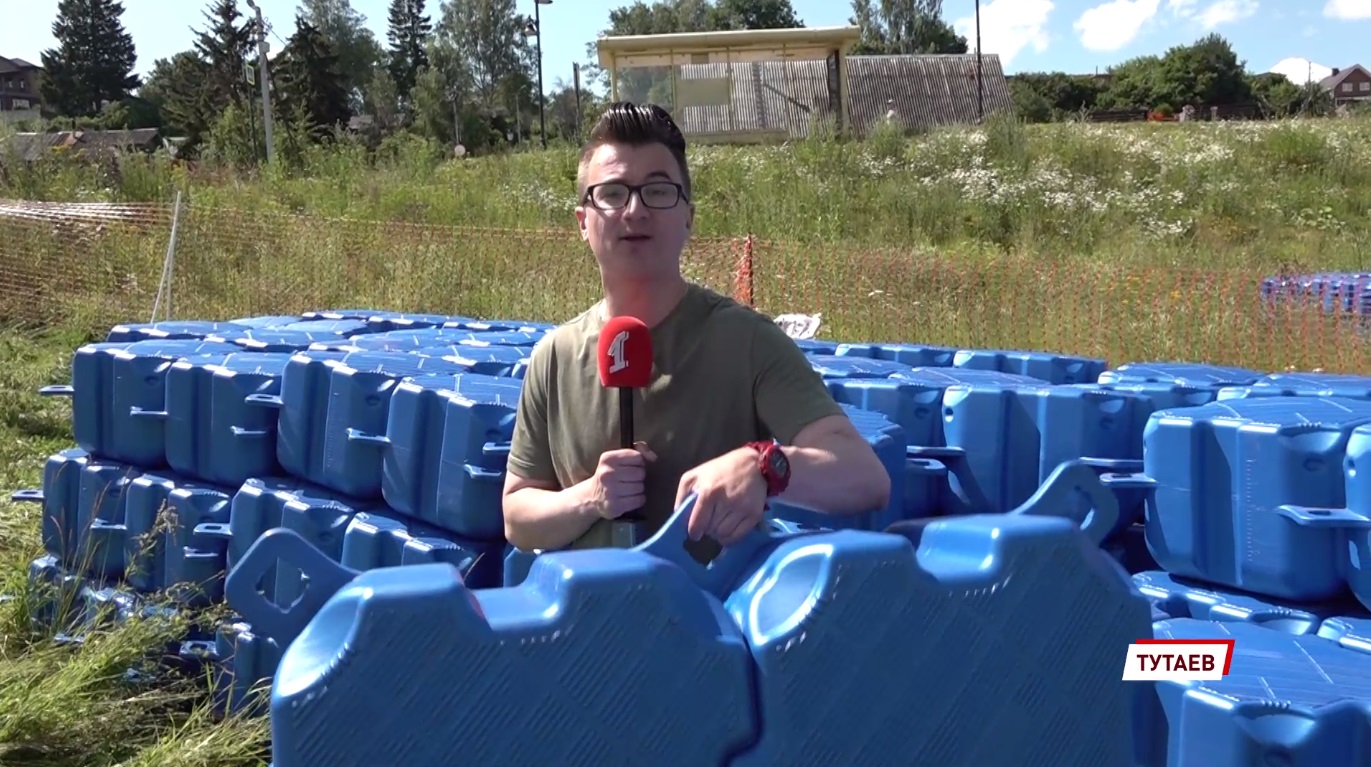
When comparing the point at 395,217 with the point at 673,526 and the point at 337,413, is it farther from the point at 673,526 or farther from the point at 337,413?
the point at 673,526

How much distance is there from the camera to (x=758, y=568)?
5.30ft

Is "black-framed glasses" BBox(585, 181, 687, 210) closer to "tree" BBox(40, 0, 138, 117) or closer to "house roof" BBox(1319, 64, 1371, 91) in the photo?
"tree" BBox(40, 0, 138, 117)

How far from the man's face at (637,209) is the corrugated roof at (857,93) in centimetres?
1991

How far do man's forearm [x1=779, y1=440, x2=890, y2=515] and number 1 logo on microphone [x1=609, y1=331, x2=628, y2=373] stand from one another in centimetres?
29

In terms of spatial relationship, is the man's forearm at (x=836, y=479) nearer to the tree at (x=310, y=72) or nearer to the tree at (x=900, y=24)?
the tree at (x=310, y=72)

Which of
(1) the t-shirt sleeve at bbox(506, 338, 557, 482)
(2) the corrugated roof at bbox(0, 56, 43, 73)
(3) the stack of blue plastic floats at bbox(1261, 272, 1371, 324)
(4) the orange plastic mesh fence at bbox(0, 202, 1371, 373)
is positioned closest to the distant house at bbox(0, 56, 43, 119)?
(2) the corrugated roof at bbox(0, 56, 43, 73)

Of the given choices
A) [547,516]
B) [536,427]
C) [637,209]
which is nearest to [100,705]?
[536,427]

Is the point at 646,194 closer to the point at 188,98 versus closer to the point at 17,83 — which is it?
the point at 188,98

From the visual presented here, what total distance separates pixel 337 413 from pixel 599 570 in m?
2.42

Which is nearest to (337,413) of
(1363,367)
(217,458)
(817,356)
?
(217,458)

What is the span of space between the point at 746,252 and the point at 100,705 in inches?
314

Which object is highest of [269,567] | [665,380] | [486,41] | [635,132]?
[486,41]

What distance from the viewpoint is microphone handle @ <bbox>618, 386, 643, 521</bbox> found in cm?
197

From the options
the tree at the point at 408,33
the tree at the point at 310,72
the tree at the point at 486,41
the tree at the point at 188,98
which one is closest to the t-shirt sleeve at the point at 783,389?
the tree at the point at 188,98
